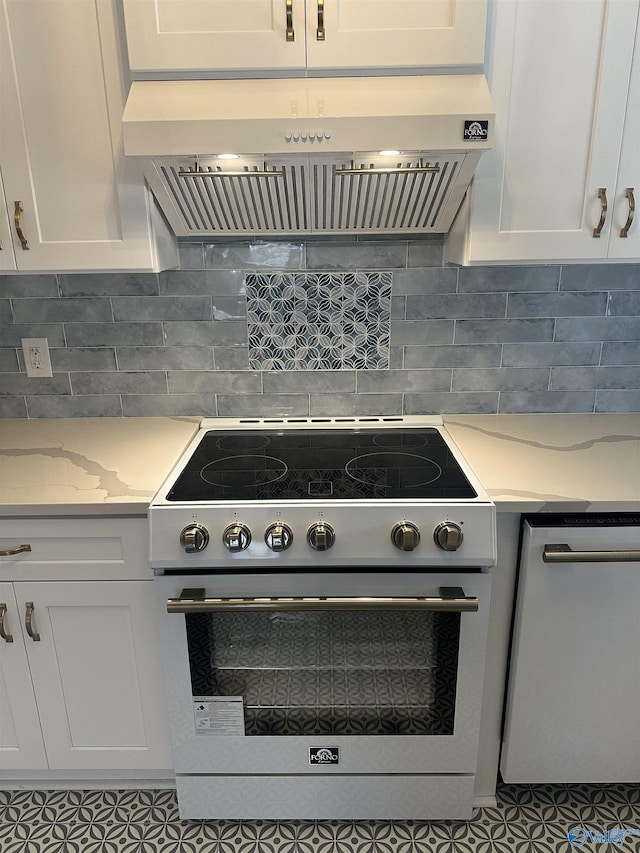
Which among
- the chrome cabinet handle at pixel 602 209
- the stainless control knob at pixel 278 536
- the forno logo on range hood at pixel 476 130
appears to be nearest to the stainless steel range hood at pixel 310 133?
the forno logo on range hood at pixel 476 130

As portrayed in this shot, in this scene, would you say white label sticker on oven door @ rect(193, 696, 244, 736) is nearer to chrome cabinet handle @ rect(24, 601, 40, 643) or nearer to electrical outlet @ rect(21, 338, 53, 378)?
chrome cabinet handle @ rect(24, 601, 40, 643)

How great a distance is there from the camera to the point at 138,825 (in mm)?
1603

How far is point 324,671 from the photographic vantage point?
1.44 meters

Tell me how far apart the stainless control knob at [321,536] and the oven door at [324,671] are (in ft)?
0.33

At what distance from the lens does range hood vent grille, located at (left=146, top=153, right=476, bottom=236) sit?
4.51 feet

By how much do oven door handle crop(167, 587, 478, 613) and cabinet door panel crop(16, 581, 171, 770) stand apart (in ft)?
0.56

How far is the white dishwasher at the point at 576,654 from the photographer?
135cm

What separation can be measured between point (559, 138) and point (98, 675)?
1.75m

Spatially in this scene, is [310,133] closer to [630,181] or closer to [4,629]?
[630,181]

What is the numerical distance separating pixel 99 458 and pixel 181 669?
60 cm

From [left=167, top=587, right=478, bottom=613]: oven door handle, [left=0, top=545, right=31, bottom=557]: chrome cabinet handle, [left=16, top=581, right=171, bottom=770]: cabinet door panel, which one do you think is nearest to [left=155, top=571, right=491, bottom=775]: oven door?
[left=167, top=587, right=478, bottom=613]: oven door handle

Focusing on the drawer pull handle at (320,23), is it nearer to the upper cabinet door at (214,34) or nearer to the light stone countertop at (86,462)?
the upper cabinet door at (214,34)

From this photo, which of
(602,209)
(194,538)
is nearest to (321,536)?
(194,538)

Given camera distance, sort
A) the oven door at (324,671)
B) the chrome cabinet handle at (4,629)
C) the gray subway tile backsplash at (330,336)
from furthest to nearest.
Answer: the gray subway tile backsplash at (330,336), the chrome cabinet handle at (4,629), the oven door at (324,671)
